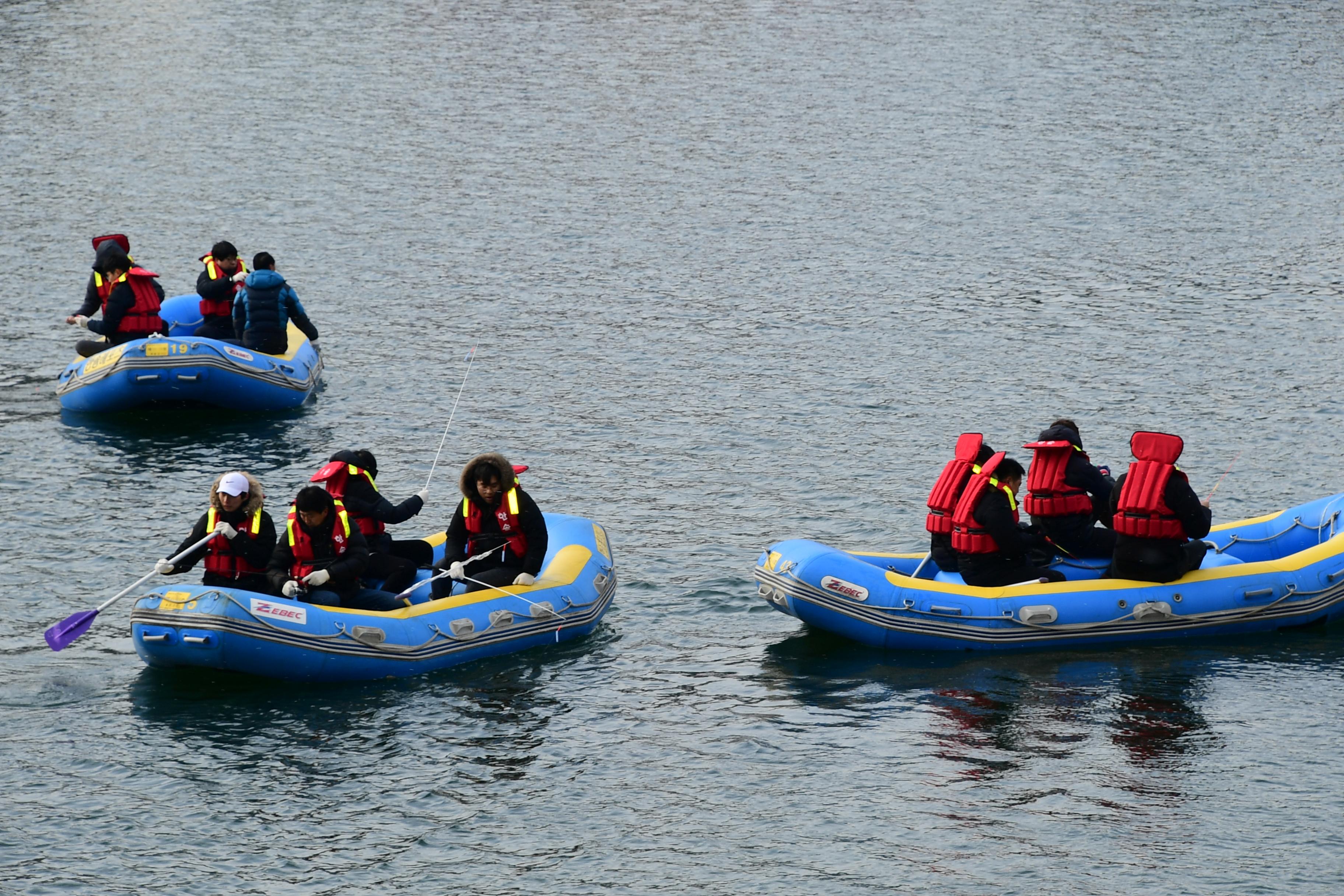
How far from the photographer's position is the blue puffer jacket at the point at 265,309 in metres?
18.9

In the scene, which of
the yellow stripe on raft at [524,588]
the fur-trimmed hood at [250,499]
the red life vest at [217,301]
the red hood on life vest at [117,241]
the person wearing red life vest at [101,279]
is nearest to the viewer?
the fur-trimmed hood at [250,499]

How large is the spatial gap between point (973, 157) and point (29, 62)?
22.9m

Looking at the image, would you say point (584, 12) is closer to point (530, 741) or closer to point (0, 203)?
point (0, 203)

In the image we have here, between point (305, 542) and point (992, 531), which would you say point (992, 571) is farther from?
point (305, 542)

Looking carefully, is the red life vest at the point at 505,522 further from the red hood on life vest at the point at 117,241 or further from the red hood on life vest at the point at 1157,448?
the red hood on life vest at the point at 117,241

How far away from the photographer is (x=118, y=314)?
1897cm

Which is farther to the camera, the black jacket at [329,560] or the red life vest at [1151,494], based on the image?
the red life vest at [1151,494]

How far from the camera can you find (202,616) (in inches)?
463

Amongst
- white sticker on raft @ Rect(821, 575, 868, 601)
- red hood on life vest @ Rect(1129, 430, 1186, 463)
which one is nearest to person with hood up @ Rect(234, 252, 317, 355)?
white sticker on raft @ Rect(821, 575, 868, 601)

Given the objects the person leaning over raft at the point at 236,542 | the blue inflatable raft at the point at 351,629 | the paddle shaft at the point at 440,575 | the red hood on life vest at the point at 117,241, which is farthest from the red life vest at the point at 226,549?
the red hood on life vest at the point at 117,241

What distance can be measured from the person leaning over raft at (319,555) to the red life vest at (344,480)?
465 mm

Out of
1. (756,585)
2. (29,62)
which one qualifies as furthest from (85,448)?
(29,62)

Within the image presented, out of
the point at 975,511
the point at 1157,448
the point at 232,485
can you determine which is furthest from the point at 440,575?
the point at 1157,448

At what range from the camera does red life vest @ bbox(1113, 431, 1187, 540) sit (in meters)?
13.0
